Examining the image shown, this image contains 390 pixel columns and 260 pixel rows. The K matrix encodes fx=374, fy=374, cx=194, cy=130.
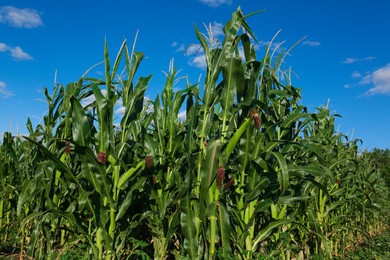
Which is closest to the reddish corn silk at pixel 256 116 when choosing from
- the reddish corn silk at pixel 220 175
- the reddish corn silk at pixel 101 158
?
the reddish corn silk at pixel 220 175

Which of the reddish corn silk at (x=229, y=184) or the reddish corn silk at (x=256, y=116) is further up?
the reddish corn silk at (x=256, y=116)

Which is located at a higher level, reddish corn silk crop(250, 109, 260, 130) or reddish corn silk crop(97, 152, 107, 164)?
reddish corn silk crop(250, 109, 260, 130)

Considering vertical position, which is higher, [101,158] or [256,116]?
[256,116]

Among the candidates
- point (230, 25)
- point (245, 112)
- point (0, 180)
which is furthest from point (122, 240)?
point (0, 180)

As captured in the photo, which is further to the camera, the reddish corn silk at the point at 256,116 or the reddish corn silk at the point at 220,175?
the reddish corn silk at the point at 256,116

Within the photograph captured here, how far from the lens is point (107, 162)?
3.59 metres

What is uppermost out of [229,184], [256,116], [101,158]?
[256,116]

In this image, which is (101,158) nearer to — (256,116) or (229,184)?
(229,184)

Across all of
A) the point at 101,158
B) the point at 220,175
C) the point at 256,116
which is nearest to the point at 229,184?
the point at 220,175

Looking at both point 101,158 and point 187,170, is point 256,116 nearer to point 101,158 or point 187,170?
point 187,170

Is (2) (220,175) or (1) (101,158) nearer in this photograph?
(2) (220,175)

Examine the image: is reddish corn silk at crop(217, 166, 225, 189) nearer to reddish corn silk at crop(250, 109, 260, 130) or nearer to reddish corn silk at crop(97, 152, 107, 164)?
reddish corn silk at crop(250, 109, 260, 130)

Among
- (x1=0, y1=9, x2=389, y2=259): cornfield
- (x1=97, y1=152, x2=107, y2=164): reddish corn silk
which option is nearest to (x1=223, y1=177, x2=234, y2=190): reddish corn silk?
(x1=0, y1=9, x2=389, y2=259): cornfield

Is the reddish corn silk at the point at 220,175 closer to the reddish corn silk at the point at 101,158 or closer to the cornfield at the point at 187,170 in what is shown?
the cornfield at the point at 187,170
